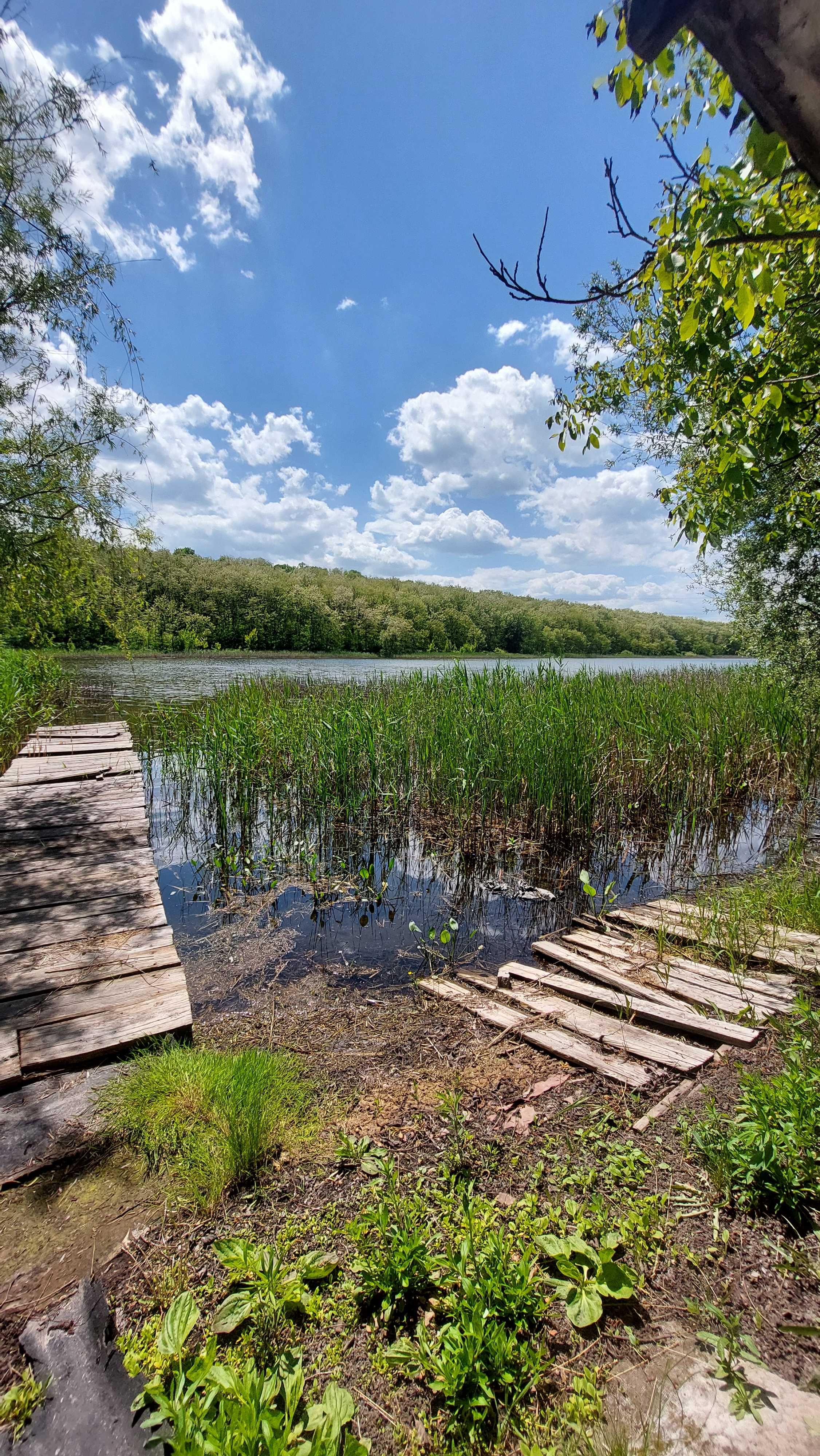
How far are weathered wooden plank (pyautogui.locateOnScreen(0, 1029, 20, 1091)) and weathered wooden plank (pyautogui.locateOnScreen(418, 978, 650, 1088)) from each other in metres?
2.09

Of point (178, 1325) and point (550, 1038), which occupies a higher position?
point (178, 1325)

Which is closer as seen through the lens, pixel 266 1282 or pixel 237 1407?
pixel 237 1407

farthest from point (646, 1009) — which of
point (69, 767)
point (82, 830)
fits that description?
point (69, 767)

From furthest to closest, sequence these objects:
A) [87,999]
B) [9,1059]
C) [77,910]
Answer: [77,910] < [87,999] < [9,1059]

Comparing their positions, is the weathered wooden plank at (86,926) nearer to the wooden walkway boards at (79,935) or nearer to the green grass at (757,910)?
the wooden walkway boards at (79,935)

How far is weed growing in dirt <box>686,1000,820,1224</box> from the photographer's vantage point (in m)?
1.61

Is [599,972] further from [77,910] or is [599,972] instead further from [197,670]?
[197,670]

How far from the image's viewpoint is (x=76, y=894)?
3969 millimetres

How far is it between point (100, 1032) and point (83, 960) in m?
0.71

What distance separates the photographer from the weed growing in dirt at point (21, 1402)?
3.78 ft

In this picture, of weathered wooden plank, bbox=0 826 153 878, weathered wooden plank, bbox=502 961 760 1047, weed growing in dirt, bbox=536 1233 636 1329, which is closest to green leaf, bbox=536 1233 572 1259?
weed growing in dirt, bbox=536 1233 636 1329

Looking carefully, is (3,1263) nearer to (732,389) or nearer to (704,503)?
(732,389)

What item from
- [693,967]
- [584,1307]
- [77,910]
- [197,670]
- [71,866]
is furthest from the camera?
[197,670]

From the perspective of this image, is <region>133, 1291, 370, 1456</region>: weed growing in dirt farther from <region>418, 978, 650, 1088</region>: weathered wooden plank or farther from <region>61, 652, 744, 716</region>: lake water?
<region>61, 652, 744, 716</region>: lake water
